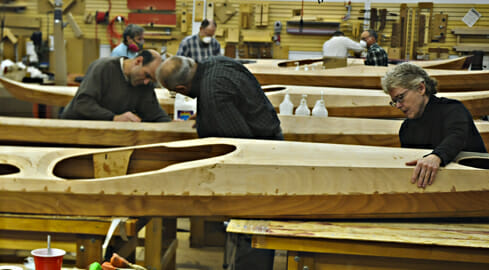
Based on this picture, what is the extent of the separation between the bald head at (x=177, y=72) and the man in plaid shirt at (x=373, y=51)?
1499mm

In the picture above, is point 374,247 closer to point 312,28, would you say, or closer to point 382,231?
Result: point 382,231

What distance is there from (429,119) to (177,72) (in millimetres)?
1243

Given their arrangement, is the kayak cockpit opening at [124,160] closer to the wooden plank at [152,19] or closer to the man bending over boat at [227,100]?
the man bending over boat at [227,100]

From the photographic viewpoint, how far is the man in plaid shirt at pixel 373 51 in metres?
3.67

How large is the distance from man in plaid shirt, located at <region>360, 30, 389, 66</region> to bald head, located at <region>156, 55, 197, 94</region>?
4.92ft

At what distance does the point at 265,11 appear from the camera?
382 cm

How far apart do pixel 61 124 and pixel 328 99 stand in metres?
1.92

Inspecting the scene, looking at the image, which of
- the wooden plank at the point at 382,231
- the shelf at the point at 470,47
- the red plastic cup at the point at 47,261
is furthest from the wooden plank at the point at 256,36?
the red plastic cup at the point at 47,261

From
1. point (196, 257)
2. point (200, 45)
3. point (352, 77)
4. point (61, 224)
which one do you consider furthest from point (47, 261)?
point (200, 45)

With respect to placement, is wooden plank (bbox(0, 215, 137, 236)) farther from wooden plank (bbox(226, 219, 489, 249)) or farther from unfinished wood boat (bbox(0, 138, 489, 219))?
wooden plank (bbox(226, 219, 489, 249))

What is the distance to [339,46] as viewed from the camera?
14.3ft

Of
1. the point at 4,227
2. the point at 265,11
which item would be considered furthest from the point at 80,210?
the point at 265,11

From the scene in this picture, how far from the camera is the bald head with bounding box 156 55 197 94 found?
2.69 metres

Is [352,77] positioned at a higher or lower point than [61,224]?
higher
